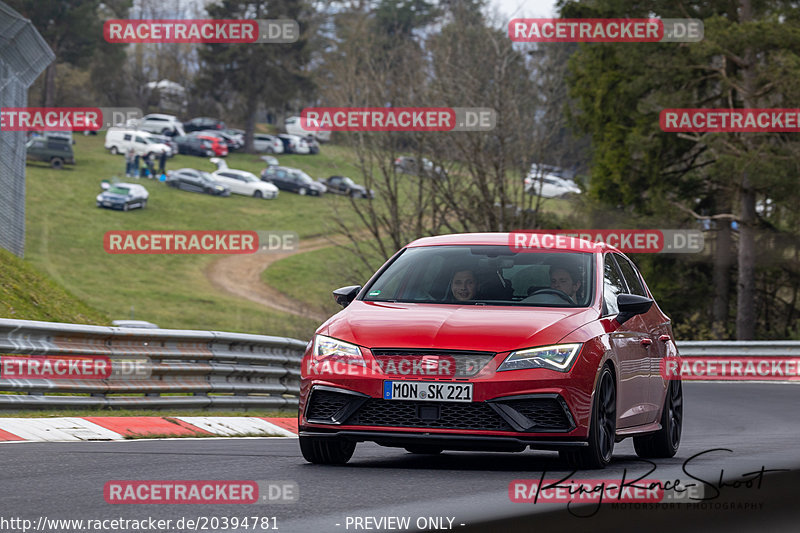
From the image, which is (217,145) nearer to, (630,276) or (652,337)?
(630,276)

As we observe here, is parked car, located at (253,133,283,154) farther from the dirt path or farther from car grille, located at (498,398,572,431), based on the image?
car grille, located at (498,398,572,431)

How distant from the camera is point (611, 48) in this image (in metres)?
41.9

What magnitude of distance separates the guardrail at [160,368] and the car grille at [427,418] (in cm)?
456

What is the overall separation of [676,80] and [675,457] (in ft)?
101

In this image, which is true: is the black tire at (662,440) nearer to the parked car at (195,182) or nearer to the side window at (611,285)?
the side window at (611,285)

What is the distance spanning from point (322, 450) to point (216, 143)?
274ft

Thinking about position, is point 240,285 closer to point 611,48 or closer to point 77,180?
point 77,180

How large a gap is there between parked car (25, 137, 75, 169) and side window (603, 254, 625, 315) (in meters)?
70.3

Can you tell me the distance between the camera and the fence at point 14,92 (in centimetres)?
1775

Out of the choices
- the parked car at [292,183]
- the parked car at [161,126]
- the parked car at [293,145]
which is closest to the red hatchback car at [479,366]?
the parked car at [292,183]

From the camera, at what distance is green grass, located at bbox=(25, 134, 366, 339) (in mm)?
52281

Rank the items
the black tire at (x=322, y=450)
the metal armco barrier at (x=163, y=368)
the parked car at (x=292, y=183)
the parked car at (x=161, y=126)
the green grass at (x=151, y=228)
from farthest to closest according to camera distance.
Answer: the parked car at (x=161, y=126) < the parked car at (x=292, y=183) < the green grass at (x=151, y=228) < the metal armco barrier at (x=163, y=368) < the black tire at (x=322, y=450)

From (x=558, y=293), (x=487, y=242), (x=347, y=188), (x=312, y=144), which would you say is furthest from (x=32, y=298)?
(x=312, y=144)

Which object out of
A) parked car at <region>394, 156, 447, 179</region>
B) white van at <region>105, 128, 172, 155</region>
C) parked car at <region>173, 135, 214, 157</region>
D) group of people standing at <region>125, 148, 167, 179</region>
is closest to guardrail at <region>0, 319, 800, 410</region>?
parked car at <region>394, 156, 447, 179</region>
